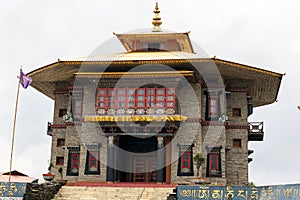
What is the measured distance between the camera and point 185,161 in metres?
32.7

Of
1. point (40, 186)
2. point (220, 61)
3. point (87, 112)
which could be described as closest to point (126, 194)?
point (40, 186)

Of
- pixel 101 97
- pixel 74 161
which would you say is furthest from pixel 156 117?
pixel 74 161

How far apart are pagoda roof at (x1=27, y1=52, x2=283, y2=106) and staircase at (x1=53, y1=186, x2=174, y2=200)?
7980 millimetres

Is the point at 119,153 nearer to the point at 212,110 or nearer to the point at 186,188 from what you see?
the point at 212,110

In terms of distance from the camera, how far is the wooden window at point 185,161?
3247 cm

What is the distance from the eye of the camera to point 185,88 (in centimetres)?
3359

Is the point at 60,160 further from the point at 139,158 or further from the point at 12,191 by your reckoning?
the point at 12,191

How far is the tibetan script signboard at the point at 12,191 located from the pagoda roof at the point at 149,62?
30.6 ft

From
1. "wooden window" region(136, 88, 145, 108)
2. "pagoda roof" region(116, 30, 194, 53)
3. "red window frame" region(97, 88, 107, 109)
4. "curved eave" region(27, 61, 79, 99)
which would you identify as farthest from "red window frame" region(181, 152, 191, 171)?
"pagoda roof" region(116, 30, 194, 53)

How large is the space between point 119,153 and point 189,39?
11.2 m

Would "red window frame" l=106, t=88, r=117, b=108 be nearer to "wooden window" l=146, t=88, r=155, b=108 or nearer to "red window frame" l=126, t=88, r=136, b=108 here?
"red window frame" l=126, t=88, r=136, b=108

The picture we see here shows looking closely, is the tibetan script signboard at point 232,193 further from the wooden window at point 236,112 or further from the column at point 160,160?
the wooden window at point 236,112

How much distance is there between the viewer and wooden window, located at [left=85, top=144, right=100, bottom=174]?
33.3 meters

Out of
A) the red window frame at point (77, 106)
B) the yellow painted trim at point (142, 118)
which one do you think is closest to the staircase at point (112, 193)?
the yellow painted trim at point (142, 118)
